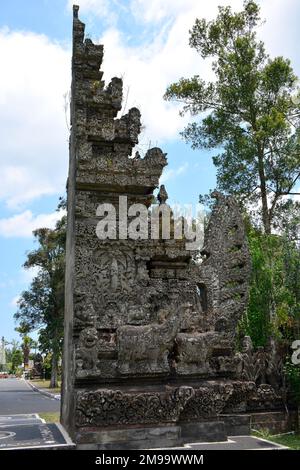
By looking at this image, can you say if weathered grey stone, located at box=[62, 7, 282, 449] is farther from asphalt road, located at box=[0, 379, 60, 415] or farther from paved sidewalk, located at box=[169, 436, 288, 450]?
asphalt road, located at box=[0, 379, 60, 415]

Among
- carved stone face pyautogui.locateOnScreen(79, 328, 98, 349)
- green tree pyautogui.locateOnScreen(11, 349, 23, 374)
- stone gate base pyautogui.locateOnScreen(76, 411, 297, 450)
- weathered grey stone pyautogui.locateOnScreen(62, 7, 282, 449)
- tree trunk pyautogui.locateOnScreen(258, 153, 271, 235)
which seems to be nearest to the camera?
stone gate base pyautogui.locateOnScreen(76, 411, 297, 450)

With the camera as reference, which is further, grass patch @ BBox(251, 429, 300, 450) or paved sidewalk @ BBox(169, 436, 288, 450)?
grass patch @ BBox(251, 429, 300, 450)

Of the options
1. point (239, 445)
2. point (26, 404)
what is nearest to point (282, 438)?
point (239, 445)

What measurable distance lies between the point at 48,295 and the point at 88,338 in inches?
987

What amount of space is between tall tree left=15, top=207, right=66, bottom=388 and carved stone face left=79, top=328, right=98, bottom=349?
2227 centimetres

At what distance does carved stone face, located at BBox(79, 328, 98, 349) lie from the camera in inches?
251

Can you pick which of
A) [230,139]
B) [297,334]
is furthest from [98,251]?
[230,139]

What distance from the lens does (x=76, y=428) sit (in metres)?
5.99

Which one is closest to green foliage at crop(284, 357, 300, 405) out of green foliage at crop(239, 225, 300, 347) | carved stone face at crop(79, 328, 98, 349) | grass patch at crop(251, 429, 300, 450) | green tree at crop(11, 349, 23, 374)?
grass patch at crop(251, 429, 300, 450)

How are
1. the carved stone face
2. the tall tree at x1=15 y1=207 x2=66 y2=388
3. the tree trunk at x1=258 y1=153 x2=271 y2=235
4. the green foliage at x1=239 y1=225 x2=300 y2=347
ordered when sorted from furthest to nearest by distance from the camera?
the tall tree at x1=15 y1=207 x2=66 y2=388
the tree trunk at x1=258 y1=153 x2=271 y2=235
the green foliage at x1=239 y1=225 x2=300 y2=347
the carved stone face

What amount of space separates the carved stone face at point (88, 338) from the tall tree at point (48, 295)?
22.3 metres

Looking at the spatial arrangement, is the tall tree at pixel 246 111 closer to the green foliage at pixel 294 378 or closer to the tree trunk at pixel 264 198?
the tree trunk at pixel 264 198
